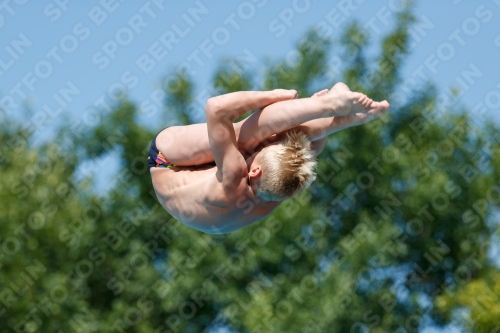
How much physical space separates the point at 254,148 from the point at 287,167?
357 mm

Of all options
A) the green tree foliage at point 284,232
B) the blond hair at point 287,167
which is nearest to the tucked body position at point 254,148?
the blond hair at point 287,167

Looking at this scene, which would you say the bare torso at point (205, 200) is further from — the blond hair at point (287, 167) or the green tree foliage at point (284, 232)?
the green tree foliage at point (284, 232)

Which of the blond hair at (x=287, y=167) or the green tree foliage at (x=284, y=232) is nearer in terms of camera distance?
the blond hair at (x=287, y=167)

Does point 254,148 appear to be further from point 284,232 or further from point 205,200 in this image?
point 284,232

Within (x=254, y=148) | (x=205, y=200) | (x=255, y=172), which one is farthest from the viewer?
(x=205, y=200)

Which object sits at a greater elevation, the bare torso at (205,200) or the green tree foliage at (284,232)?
the bare torso at (205,200)

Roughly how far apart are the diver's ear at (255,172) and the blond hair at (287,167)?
30 millimetres

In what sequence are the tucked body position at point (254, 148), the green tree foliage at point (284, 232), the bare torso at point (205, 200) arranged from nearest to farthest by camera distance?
1. the tucked body position at point (254, 148)
2. the bare torso at point (205, 200)
3. the green tree foliage at point (284, 232)

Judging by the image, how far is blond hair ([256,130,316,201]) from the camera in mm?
4906

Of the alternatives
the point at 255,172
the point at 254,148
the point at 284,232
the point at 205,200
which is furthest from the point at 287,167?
the point at 284,232

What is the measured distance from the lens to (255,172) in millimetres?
5035

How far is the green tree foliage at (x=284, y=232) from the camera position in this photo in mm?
17031

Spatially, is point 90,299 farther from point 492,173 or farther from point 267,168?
point 267,168

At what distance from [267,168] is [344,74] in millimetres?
14016
